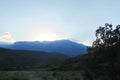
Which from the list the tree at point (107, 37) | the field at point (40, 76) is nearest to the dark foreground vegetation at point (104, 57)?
the tree at point (107, 37)

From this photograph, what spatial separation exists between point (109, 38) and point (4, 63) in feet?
453

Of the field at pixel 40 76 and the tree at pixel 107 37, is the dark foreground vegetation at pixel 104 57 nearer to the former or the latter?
the tree at pixel 107 37

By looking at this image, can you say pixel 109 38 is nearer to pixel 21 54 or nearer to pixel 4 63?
pixel 4 63

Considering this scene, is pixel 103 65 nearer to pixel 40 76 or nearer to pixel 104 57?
pixel 104 57

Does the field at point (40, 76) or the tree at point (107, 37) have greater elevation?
the tree at point (107, 37)

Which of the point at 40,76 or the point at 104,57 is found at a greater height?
the point at 104,57

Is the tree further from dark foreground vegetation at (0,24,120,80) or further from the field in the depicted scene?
the field

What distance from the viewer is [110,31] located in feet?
73.4

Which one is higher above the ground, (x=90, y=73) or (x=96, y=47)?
(x=96, y=47)

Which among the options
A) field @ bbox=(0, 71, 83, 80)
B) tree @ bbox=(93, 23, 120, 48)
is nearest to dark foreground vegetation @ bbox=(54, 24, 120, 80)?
tree @ bbox=(93, 23, 120, 48)

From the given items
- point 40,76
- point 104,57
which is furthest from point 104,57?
point 40,76

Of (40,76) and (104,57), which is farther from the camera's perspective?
(40,76)

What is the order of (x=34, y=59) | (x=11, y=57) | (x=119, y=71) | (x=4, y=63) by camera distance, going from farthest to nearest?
1. (x=34, y=59)
2. (x=11, y=57)
3. (x=4, y=63)
4. (x=119, y=71)

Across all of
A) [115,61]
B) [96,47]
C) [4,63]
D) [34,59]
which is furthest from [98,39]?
[34,59]
